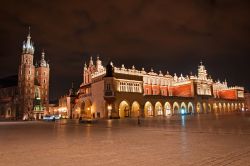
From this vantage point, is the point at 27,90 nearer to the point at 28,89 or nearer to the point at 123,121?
the point at 28,89

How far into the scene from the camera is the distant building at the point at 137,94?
186 ft

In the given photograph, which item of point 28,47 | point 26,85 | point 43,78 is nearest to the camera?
point 26,85

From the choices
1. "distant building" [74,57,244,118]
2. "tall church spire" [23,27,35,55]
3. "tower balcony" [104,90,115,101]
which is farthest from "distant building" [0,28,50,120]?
"tower balcony" [104,90,115,101]

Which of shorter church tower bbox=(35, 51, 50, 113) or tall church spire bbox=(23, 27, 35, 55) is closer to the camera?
tall church spire bbox=(23, 27, 35, 55)

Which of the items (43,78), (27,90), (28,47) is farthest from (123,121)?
(43,78)

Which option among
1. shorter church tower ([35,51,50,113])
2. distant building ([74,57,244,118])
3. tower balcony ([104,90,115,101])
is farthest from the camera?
shorter church tower ([35,51,50,113])

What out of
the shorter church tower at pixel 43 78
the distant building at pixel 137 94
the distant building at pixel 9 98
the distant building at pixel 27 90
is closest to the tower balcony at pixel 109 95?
the distant building at pixel 137 94

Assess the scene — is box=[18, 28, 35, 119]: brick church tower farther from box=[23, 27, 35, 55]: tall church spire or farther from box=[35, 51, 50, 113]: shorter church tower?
box=[35, 51, 50, 113]: shorter church tower

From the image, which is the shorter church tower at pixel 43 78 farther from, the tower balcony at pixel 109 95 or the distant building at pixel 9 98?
the tower balcony at pixel 109 95

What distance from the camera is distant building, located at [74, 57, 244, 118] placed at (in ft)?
186

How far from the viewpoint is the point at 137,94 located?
60.5 meters

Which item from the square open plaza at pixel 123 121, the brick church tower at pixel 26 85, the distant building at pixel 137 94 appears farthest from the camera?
the brick church tower at pixel 26 85

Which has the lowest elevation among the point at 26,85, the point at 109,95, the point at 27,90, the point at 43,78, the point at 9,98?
the point at 109,95

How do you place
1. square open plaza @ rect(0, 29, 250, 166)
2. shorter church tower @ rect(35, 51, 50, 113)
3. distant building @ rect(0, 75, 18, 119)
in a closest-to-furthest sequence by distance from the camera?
square open plaza @ rect(0, 29, 250, 166), distant building @ rect(0, 75, 18, 119), shorter church tower @ rect(35, 51, 50, 113)
